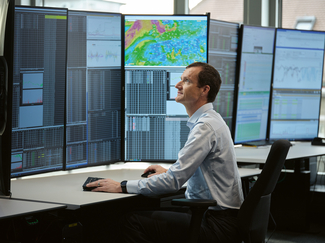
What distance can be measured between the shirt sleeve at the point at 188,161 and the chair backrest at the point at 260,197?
281mm

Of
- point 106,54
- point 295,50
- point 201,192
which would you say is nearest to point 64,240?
point 201,192

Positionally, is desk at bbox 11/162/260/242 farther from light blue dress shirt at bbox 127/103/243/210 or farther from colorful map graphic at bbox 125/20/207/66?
colorful map graphic at bbox 125/20/207/66

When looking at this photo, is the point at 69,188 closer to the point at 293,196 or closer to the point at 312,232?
the point at 293,196

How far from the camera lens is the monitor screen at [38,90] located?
2090 millimetres

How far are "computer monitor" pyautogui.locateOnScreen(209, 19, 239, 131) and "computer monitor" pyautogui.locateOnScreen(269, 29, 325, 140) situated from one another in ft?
1.66

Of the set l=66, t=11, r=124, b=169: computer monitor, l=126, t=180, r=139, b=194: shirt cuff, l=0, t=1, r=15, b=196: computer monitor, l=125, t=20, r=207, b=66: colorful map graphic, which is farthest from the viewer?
l=125, t=20, r=207, b=66: colorful map graphic

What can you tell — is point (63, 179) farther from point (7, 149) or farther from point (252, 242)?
point (252, 242)

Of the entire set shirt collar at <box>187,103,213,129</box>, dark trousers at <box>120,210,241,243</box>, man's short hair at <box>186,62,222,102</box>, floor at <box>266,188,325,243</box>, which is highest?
man's short hair at <box>186,62,222,102</box>

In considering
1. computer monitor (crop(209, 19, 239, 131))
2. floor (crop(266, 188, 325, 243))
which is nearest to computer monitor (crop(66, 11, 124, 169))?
computer monitor (crop(209, 19, 239, 131))

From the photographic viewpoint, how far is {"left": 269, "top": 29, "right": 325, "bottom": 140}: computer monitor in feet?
11.2

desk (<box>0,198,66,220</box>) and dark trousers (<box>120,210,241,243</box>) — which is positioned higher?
desk (<box>0,198,66,220</box>)

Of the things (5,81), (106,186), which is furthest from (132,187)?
(5,81)

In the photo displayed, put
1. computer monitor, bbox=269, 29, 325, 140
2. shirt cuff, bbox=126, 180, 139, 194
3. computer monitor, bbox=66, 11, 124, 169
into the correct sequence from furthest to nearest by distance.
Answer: computer monitor, bbox=269, 29, 325, 140, computer monitor, bbox=66, 11, 124, 169, shirt cuff, bbox=126, 180, 139, 194

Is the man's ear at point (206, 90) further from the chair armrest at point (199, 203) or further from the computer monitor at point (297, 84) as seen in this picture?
the computer monitor at point (297, 84)
